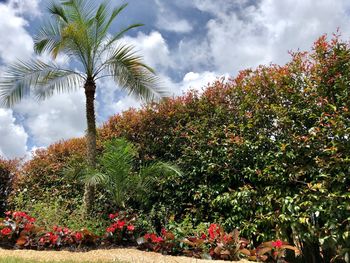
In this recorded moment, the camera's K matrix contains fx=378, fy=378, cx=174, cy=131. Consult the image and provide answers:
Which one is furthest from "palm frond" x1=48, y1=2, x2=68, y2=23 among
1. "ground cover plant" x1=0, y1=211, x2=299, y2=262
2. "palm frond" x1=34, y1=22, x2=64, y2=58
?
"ground cover plant" x1=0, y1=211, x2=299, y2=262

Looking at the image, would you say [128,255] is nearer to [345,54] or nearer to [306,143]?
[306,143]

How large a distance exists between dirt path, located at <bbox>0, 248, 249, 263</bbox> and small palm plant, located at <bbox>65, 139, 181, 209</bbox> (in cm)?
163

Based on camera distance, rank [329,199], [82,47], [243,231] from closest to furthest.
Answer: [329,199], [243,231], [82,47]

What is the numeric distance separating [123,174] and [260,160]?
313 cm

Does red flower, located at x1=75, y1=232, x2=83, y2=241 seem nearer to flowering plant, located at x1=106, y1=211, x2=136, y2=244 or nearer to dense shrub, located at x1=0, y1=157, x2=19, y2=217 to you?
flowering plant, located at x1=106, y1=211, x2=136, y2=244

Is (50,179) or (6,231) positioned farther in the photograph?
(50,179)

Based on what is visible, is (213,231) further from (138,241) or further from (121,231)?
(121,231)

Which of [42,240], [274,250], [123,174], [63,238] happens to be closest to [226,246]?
[274,250]

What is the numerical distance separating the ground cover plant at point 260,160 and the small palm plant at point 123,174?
12.6 inches

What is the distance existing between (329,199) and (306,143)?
1.23 metres

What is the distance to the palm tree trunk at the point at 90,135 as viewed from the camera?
9.56 metres

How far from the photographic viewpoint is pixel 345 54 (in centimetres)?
779

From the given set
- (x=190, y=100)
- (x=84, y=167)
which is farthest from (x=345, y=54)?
(x=84, y=167)

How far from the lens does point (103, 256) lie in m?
7.07
